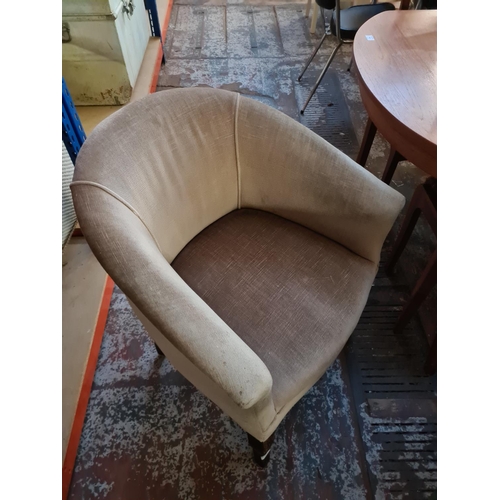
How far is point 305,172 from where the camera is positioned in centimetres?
99

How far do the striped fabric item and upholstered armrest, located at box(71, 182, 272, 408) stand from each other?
2.25 ft

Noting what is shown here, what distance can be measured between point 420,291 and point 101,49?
6.54 feet

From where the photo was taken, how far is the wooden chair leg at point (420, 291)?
1.13m

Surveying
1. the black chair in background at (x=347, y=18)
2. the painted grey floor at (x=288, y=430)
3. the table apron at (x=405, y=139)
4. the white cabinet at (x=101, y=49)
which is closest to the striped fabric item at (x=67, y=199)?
the painted grey floor at (x=288, y=430)

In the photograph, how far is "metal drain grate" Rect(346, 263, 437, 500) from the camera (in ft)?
3.56

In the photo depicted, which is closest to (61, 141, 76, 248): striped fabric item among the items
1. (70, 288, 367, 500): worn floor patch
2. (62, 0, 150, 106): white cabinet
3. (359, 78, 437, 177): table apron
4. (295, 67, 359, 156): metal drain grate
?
(70, 288, 367, 500): worn floor patch

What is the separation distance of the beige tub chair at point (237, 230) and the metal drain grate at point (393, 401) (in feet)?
1.20

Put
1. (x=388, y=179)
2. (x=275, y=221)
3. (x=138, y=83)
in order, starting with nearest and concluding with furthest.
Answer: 1. (x=275, y=221)
2. (x=388, y=179)
3. (x=138, y=83)

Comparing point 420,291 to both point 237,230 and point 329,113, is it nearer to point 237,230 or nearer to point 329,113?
point 237,230

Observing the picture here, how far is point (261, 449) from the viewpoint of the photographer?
97cm
